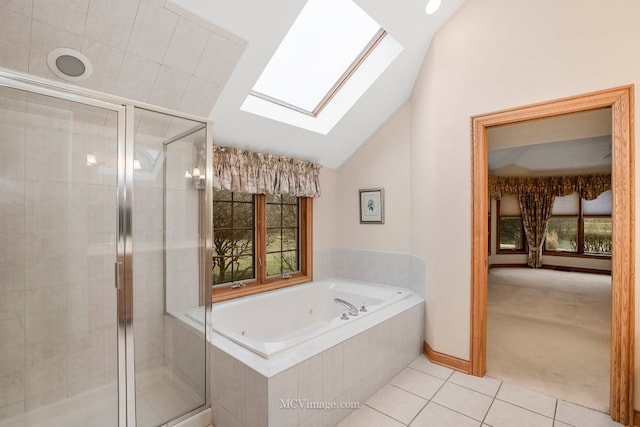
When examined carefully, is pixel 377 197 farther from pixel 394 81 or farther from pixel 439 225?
pixel 394 81

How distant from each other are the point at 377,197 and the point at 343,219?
1.89ft

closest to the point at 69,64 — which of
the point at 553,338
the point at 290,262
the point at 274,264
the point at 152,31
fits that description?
the point at 152,31

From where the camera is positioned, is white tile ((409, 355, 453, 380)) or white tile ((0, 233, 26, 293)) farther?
white tile ((409, 355, 453, 380))

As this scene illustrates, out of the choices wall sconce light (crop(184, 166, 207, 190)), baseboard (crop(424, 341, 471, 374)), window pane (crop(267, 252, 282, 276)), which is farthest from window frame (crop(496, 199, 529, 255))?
wall sconce light (crop(184, 166, 207, 190))

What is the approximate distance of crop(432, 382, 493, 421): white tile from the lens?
6.35 feet

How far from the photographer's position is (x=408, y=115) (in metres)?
3.22

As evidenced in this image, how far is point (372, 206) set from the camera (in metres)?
3.49

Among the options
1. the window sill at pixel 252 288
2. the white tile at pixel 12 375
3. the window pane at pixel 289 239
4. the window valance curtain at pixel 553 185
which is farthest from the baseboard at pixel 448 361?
the window valance curtain at pixel 553 185

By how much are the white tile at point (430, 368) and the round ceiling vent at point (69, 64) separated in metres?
3.11

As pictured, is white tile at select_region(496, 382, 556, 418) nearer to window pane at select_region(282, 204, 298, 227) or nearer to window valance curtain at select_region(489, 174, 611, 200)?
window pane at select_region(282, 204, 298, 227)

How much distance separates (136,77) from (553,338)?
14.3 feet

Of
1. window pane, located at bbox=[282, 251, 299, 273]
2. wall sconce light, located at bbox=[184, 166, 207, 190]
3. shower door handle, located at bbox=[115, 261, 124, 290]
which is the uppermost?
wall sconce light, located at bbox=[184, 166, 207, 190]

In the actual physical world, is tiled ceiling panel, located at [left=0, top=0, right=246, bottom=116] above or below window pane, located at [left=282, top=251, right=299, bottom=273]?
above

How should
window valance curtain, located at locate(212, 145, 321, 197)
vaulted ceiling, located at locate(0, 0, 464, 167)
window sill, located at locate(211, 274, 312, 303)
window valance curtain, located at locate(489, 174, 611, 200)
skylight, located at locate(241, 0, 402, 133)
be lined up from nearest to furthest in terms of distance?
1. vaulted ceiling, located at locate(0, 0, 464, 167)
2. skylight, located at locate(241, 0, 402, 133)
3. window valance curtain, located at locate(212, 145, 321, 197)
4. window sill, located at locate(211, 274, 312, 303)
5. window valance curtain, located at locate(489, 174, 611, 200)
